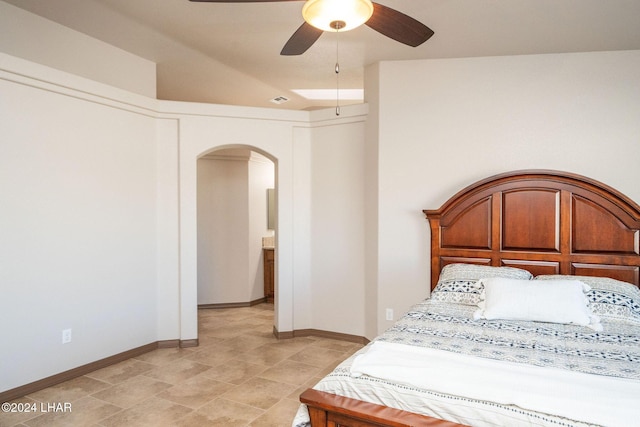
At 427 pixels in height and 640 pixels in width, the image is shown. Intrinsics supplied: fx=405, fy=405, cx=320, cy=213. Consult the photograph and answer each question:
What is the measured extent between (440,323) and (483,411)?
1.12 metres

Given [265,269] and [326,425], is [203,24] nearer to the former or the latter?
[326,425]

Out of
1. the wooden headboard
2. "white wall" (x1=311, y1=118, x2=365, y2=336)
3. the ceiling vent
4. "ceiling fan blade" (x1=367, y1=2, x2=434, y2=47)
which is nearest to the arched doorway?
the ceiling vent

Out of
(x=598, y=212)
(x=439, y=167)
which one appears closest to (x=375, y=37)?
(x=439, y=167)

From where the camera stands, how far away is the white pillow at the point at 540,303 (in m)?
2.63

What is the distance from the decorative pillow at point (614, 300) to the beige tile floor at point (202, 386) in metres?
2.21

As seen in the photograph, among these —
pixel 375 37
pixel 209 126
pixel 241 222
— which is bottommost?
pixel 241 222

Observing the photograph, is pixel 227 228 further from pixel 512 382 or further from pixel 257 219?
pixel 512 382

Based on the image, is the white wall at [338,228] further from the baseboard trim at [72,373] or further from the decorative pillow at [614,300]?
the decorative pillow at [614,300]

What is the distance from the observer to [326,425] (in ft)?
5.76

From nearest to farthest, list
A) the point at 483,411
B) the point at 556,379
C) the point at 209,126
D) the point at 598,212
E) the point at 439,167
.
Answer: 1. the point at 483,411
2. the point at 556,379
3. the point at 598,212
4. the point at 439,167
5. the point at 209,126

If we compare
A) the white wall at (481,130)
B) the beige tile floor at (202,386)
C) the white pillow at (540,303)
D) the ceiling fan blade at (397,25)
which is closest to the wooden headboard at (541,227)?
the white wall at (481,130)

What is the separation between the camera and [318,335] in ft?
15.5

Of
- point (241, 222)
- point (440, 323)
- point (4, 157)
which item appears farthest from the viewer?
point (241, 222)

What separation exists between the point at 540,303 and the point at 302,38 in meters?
2.31
